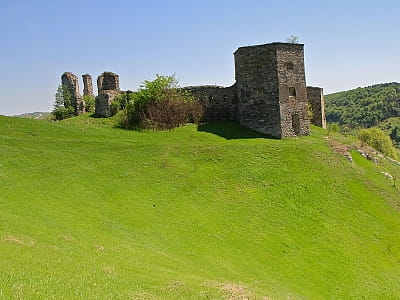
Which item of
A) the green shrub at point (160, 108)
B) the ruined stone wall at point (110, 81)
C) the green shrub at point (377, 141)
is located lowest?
the green shrub at point (377, 141)

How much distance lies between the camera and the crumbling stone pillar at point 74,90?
37375 mm

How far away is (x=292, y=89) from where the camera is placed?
30.2m

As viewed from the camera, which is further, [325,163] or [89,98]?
[89,98]

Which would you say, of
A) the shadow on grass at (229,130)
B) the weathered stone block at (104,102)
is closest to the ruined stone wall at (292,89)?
the shadow on grass at (229,130)

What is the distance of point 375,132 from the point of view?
224ft

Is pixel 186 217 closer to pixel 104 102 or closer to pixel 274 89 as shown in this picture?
pixel 274 89

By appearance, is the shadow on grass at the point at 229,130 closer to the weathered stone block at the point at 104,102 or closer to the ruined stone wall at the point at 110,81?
the weathered stone block at the point at 104,102

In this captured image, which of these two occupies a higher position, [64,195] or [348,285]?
[64,195]

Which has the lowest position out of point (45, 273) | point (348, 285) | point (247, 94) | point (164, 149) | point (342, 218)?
point (348, 285)

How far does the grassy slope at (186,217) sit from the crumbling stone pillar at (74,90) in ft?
29.4

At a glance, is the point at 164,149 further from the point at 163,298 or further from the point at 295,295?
the point at 163,298

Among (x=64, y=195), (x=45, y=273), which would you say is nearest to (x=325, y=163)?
(x=64, y=195)

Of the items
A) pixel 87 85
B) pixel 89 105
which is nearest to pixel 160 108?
pixel 89 105

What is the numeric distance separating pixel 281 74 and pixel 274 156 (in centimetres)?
744
